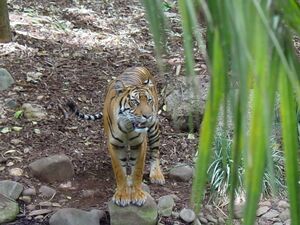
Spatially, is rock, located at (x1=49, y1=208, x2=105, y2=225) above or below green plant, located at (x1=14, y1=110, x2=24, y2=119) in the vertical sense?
below

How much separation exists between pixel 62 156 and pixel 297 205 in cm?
343

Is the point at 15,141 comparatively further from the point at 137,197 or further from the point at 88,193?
the point at 137,197

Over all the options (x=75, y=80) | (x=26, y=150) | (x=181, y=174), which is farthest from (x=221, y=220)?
(x=75, y=80)

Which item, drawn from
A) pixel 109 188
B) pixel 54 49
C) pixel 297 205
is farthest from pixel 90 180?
pixel 297 205

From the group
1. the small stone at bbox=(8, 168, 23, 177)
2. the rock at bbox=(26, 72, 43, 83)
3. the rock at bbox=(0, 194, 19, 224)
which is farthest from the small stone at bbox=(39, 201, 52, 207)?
the rock at bbox=(26, 72, 43, 83)

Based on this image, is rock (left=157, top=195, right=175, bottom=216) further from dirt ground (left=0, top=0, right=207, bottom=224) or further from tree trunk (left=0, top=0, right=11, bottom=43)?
tree trunk (left=0, top=0, right=11, bottom=43)

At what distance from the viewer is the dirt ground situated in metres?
4.30

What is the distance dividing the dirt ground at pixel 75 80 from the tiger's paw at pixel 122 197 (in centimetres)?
18

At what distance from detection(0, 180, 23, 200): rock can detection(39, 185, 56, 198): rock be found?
129mm

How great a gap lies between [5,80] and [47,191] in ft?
4.63

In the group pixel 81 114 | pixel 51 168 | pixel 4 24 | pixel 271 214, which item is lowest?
pixel 271 214

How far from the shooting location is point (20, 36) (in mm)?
6125

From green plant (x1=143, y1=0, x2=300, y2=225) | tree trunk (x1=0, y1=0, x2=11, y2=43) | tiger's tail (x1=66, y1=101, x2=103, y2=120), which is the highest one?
green plant (x1=143, y1=0, x2=300, y2=225)

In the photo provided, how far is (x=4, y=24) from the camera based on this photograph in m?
5.72
